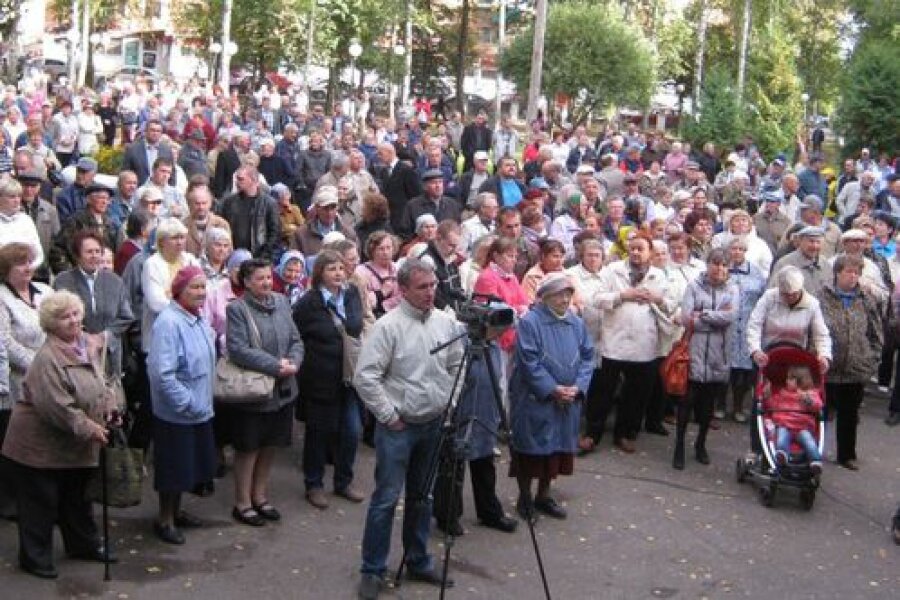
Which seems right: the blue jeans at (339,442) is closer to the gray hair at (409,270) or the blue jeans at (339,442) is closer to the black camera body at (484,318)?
the gray hair at (409,270)

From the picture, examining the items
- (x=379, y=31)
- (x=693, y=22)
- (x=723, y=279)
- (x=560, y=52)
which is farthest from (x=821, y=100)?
(x=723, y=279)

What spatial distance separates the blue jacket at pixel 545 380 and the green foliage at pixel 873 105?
20758 mm

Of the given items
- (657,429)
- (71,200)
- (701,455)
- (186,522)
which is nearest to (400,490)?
(186,522)

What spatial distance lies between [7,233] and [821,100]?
180 feet

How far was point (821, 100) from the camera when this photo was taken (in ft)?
190

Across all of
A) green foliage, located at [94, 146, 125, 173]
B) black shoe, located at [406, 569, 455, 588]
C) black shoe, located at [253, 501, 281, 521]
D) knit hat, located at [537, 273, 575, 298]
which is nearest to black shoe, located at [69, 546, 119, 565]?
black shoe, located at [253, 501, 281, 521]

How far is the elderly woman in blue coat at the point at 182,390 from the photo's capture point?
675 centimetres

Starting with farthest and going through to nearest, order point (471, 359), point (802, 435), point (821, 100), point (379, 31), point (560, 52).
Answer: point (821, 100), point (379, 31), point (560, 52), point (802, 435), point (471, 359)

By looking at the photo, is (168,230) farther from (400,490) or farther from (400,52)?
(400,52)

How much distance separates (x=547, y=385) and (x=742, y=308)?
153 inches

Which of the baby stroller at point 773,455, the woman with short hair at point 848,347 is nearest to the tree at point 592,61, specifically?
the woman with short hair at point 848,347

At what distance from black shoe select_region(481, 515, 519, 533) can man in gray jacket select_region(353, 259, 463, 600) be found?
1.28 metres

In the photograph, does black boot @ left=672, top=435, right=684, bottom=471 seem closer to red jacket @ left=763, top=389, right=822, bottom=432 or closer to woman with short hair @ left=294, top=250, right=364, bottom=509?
red jacket @ left=763, top=389, right=822, bottom=432

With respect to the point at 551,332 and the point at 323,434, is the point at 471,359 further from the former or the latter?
the point at 323,434
